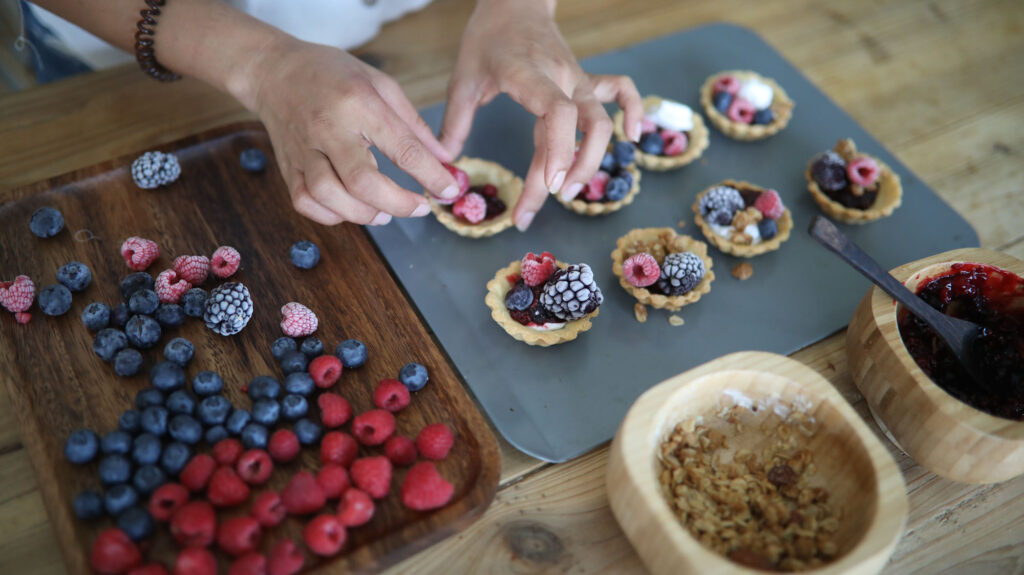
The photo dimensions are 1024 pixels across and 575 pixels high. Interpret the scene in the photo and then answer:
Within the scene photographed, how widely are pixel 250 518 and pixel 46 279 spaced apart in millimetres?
761

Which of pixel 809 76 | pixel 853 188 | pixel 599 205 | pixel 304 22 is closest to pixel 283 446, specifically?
pixel 599 205

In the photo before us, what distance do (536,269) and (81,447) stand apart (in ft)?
2.96

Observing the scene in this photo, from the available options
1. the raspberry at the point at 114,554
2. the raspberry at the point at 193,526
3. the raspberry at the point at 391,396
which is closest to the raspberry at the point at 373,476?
the raspberry at the point at 391,396

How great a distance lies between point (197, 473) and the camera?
118 centimetres

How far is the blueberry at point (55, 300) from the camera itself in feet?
4.58

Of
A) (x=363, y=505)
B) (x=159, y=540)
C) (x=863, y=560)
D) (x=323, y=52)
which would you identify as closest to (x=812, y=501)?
A: (x=863, y=560)

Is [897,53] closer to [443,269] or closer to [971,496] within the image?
[971,496]

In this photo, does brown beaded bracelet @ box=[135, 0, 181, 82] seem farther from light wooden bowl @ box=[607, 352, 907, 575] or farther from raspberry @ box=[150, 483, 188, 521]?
light wooden bowl @ box=[607, 352, 907, 575]

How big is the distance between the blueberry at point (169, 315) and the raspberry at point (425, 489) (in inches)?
22.8

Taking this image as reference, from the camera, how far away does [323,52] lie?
1.55 meters

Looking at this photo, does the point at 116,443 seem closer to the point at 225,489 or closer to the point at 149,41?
the point at 225,489

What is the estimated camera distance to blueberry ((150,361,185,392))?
1.29 meters

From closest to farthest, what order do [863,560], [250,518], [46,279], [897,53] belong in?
[863,560], [250,518], [46,279], [897,53]

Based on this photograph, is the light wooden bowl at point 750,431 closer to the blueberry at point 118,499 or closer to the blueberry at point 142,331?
the blueberry at point 118,499
